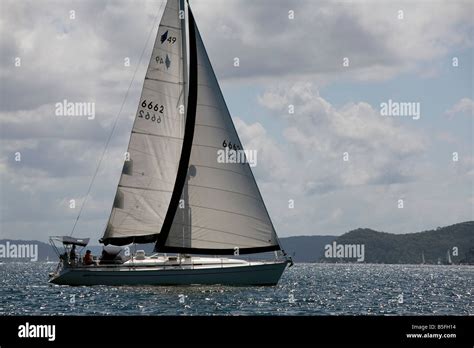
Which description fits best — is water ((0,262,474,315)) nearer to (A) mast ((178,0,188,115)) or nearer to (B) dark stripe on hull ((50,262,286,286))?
(B) dark stripe on hull ((50,262,286,286))

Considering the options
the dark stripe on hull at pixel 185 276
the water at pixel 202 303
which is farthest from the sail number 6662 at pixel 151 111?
the water at pixel 202 303

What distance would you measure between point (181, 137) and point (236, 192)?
5.28 m

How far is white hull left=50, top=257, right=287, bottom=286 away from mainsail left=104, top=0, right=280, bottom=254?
4.09 feet

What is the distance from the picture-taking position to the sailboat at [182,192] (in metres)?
54.6

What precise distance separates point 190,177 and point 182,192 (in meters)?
1.06

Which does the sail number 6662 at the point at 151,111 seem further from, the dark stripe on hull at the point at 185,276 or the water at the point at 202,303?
the water at the point at 202,303

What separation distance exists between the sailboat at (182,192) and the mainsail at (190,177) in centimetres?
6

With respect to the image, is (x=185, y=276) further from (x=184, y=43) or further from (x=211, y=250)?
(x=184, y=43)

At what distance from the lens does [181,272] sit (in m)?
54.8

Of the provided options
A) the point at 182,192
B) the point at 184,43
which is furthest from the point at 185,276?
the point at 184,43
